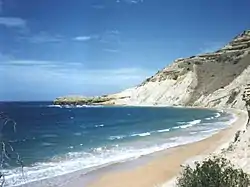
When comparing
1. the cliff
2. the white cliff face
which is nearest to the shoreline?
the cliff

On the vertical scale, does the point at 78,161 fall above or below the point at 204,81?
below

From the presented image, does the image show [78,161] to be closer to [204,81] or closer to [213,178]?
[213,178]

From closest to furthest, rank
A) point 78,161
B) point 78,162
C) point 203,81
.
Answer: point 78,162
point 78,161
point 203,81

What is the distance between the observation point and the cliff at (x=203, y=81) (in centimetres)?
10473

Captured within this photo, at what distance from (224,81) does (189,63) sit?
2960cm

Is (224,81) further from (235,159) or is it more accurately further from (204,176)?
(204,176)

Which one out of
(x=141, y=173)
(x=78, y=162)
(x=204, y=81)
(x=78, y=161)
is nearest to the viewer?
(x=141, y=173)

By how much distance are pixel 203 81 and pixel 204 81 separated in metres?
0.49

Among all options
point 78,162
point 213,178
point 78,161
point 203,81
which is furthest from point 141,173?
point 203,81

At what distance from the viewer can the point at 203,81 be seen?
121 meters

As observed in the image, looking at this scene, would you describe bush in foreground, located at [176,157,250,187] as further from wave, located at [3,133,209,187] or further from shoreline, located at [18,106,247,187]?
wave, located at [3,133,209,187]

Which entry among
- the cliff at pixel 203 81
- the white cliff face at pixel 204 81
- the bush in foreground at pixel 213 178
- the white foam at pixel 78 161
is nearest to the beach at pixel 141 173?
the white foam at pixel 78 161

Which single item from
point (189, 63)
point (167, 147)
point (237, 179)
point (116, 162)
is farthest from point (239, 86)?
point (237, 179)

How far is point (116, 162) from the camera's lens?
23.1 meters
